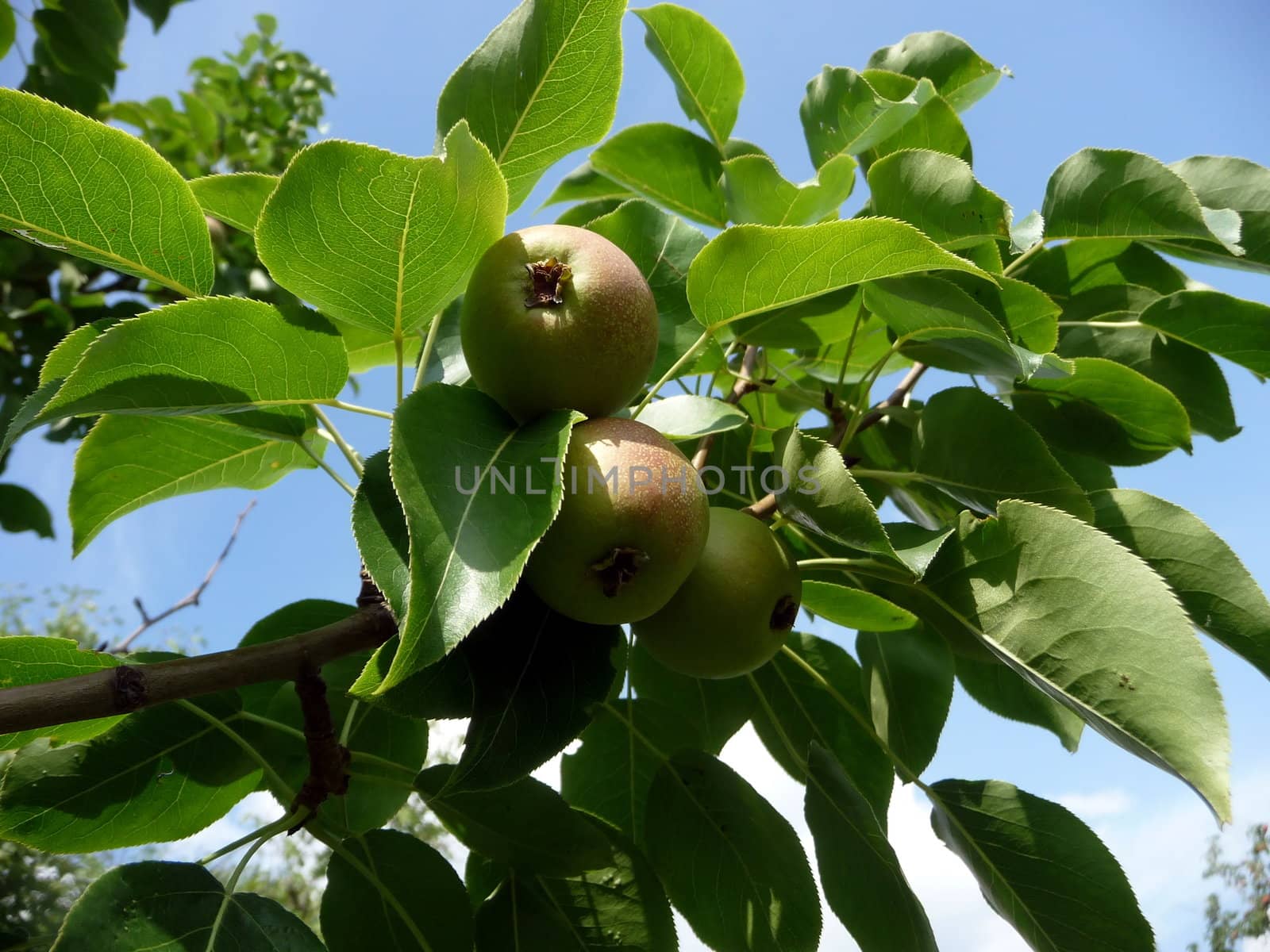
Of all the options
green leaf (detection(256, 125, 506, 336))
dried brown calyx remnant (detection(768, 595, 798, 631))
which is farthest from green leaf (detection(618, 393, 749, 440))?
green leaf (detection(256, 125, 506, 336))

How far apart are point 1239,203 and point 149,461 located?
6.56 ft

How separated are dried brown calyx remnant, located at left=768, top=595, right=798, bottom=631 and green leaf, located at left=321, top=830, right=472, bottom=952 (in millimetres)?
600

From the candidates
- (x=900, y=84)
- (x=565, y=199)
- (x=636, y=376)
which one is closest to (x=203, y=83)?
(x=565, y=199)

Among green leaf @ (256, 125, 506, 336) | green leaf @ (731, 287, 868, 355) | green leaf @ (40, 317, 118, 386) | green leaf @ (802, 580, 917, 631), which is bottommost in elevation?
green leaf @ (802, 580, 917, 631)

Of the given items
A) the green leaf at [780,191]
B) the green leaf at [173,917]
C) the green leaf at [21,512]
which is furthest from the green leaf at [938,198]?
the green leaf at [21,512]

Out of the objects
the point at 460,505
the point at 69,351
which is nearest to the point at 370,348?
the point at 69,351

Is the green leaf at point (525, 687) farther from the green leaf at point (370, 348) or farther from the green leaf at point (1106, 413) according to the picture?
the green leaf at point (1106, 413)

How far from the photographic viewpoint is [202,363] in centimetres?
110

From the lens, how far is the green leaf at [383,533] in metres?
0.94

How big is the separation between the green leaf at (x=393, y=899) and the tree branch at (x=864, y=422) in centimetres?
70

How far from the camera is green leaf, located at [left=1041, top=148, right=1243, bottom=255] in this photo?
61.5 inches

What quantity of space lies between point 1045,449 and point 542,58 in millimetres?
933

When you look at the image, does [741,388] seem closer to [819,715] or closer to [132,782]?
[819,715]

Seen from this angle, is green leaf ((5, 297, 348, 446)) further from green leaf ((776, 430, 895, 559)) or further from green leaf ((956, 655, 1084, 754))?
green leaf ((956, 655, 1084, 754))
